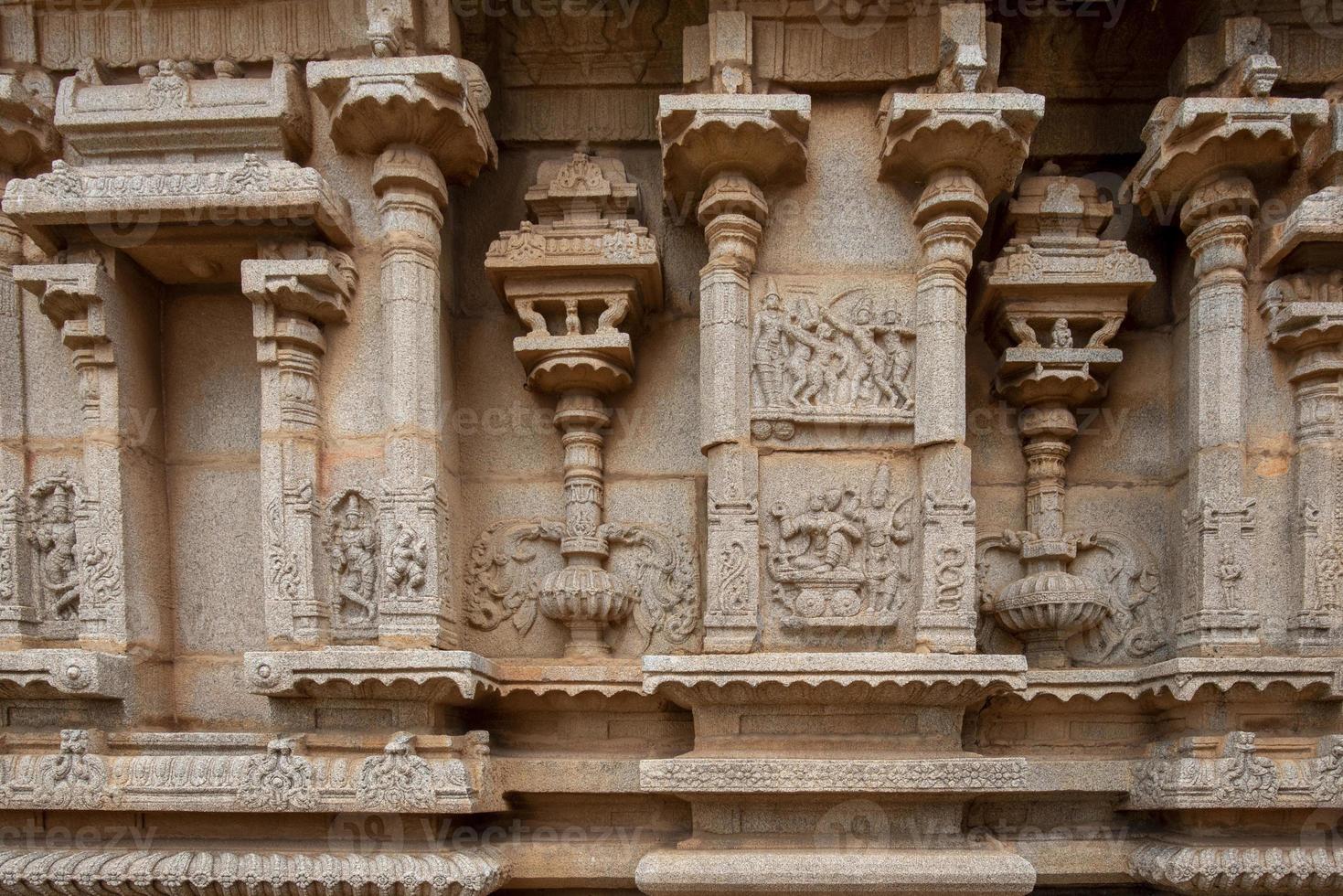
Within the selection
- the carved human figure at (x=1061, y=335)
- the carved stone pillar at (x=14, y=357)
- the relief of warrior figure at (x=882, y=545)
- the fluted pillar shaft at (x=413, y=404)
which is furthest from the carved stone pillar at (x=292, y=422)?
the carved human figure at (x=1061, y=335)

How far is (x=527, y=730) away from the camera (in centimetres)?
496

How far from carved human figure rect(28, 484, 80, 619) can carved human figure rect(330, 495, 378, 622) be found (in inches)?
52.6

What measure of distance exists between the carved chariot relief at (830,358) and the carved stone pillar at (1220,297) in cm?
151

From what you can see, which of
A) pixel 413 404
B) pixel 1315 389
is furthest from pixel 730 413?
pixel 1315 389

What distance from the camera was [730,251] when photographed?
184 inches

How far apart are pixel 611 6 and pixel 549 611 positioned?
338cm

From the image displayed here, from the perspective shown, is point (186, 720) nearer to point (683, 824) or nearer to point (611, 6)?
point (683, 824)

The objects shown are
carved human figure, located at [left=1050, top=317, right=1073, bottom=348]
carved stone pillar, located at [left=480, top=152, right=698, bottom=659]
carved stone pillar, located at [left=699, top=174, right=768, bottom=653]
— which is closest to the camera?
carved stone pillar, located at [left=699, top=174, right=768, bottom=653]

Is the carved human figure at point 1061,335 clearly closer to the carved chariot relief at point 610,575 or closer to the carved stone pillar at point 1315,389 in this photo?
the carved stone pillar at point 1315,389

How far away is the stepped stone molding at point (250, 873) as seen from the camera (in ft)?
13.9

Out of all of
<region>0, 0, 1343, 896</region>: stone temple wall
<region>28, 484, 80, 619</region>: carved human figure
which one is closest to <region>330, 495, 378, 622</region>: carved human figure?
<region>0, 0, 1343, 896</region>: stone temple wall

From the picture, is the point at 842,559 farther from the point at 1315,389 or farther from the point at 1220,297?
the point at 1315,389

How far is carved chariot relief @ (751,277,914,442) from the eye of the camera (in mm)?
4633

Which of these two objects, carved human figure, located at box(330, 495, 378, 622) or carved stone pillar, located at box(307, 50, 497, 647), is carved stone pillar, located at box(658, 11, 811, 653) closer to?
carved stone pillar, located at box(307, 50, 497, 647)
